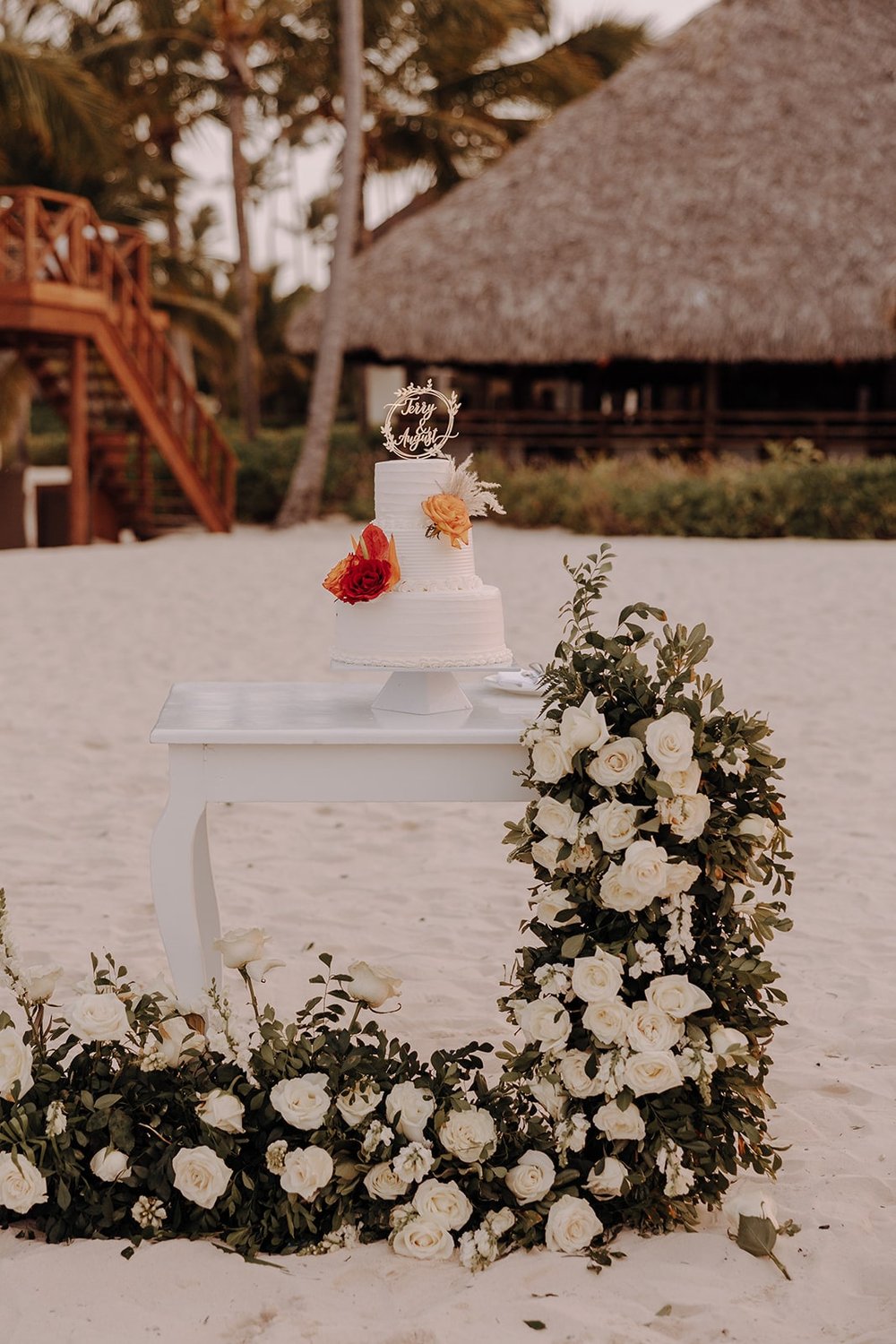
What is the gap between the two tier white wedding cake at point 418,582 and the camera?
279 cm

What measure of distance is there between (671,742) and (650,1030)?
0.47 meters

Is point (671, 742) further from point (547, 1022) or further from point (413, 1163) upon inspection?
point (413, 1163)

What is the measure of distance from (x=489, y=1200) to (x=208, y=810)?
9.79ft

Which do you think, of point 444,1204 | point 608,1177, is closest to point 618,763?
point 608,1177

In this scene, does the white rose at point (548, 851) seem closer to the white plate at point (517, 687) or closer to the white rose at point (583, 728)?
the white rose at point (583, 728)

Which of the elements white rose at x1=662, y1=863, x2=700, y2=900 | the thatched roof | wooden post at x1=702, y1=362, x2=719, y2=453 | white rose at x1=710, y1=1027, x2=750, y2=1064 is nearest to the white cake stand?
white rose at x1=662, y1=863, x2=700, y2=900

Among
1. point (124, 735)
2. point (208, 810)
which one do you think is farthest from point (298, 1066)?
point (124, 735)

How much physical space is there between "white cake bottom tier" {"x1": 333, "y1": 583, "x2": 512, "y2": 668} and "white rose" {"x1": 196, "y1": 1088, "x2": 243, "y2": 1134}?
32.3 inches

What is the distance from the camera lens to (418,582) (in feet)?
9.32

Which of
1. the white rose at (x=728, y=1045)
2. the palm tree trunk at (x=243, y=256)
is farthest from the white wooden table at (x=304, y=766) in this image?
the palm tree trunk at (x=243, y=256)

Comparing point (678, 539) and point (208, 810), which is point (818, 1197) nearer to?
point (208, 810)

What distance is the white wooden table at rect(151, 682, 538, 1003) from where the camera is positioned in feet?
8.78

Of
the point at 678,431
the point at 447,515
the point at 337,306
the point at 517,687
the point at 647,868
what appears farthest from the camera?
the point at 678,431

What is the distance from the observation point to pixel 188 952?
2.83 m
